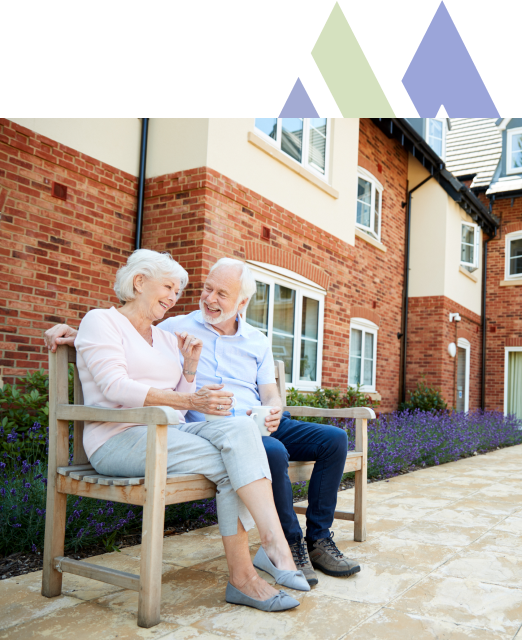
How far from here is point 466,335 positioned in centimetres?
1262

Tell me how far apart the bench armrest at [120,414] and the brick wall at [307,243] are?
319cm

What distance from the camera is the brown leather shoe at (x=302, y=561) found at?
7.94ft

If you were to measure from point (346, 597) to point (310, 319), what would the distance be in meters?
5.23

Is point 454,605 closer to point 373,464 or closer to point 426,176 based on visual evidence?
point 373,464

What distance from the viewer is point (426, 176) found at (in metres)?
11.5

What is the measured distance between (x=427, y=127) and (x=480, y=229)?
292 centimetres

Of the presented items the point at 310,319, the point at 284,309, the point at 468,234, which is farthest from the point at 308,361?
the point at 468,234

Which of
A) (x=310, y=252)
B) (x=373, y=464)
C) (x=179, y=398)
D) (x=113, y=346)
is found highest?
(x=310, y=252)

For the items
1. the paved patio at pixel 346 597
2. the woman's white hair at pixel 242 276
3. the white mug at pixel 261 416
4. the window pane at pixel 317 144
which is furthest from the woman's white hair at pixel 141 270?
the window pane at pixel 317 144

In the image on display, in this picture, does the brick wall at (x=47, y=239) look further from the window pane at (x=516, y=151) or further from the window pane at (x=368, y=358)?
the window pane at (x=516, y=151)

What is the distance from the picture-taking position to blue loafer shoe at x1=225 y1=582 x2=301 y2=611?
2123 millimetres

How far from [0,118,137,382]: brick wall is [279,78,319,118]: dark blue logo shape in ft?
8.03

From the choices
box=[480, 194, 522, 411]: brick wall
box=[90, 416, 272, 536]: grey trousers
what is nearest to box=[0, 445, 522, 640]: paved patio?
box=[90, 416, 272, 536]: grey trousers

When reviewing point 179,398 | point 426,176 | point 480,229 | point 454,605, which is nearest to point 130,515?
point 179,398
